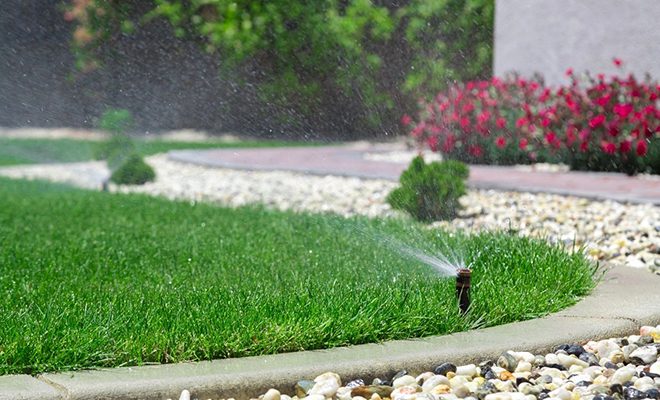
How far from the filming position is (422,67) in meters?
18.3

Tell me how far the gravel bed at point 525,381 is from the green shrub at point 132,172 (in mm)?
7061

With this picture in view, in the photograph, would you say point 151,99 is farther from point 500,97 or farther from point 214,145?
point 500,97

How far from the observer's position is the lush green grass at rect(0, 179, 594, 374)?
298cm

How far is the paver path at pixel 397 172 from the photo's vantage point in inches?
302

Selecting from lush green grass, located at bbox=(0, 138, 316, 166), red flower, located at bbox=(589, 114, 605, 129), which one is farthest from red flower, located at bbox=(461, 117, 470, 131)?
lush green grass, located at bbox=(0, 138, 316, 166)

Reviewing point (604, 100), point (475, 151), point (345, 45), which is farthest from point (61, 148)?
point (604, 100)

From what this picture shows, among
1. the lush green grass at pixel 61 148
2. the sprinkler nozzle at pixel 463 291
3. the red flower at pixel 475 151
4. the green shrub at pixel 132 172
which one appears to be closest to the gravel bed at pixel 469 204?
the green shrub at pixel 132 172

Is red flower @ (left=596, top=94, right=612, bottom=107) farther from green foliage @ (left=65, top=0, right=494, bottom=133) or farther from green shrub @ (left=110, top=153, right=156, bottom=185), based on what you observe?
green foliage @ (left=65, top=0, right=494, bottom=133)

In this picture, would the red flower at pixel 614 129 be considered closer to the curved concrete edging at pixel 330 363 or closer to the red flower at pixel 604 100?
the red flower at pixel 604 100

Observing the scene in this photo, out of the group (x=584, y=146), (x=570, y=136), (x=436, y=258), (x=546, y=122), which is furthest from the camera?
(x=546, y=122)

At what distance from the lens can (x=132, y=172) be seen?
32.2 feet

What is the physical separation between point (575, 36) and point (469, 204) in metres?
4.49

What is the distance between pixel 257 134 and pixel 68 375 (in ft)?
55.8

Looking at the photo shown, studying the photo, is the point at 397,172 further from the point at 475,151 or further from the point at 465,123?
the point at 465,123
